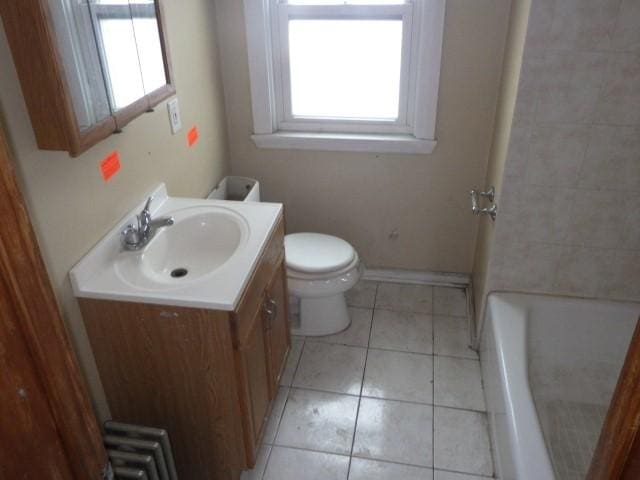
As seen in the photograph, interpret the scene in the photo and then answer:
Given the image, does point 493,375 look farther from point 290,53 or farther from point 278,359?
point 290,53

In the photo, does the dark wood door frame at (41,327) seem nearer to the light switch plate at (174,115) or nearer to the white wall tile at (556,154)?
the light switch plate at (174,115)

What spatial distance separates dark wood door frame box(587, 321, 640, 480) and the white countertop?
Result: 36.1 inches

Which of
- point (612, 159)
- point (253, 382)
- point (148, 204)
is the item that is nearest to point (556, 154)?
point (612, 159)

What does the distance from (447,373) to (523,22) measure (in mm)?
1387

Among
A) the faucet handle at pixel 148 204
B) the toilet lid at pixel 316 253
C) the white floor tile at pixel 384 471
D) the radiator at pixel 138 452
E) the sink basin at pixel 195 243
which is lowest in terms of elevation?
the white floor tile at pixel 384 471

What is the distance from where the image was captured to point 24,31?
44.5 inches

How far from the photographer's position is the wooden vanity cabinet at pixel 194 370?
1462mm

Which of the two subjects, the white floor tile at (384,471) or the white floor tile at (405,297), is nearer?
the white floor tile at (384,471)

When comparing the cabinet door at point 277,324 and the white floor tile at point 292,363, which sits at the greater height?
the cabinet door at point 277,324

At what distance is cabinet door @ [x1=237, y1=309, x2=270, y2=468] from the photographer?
158cm

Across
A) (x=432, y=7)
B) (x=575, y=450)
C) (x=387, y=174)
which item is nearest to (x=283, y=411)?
(x=575, y=450)

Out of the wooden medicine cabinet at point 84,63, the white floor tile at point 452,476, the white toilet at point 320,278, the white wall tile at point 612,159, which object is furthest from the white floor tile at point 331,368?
the wooden medicine cabinet at point 84,63

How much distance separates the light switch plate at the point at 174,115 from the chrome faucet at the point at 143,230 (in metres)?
0.38

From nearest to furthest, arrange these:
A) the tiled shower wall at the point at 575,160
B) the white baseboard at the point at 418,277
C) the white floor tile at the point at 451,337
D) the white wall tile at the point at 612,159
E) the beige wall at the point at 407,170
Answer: the tiled shower wall at the point at 575,160
the white wall tile at the point at 612,159
the beige wall at the point at 407,170
the white floor tile at the point at 451,337
the white baseboard at the point at 418,277
